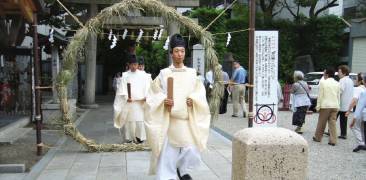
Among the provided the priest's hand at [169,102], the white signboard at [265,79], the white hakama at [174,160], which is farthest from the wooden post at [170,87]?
the white signboard at [265,79]

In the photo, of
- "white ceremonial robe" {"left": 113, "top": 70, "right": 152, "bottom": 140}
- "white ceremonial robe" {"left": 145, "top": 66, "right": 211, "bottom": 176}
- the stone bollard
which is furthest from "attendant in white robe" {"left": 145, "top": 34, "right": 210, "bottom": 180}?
"white ceremonial robe" {"left": 113, "top": 70, "right": 152, "bottom": 140}

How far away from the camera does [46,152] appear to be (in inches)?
350

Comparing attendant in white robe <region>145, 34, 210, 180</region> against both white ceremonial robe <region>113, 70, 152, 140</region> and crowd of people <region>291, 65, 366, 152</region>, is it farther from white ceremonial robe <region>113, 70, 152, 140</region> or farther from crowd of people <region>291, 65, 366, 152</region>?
crowd of people <region>291, 65, 366, 152</region>

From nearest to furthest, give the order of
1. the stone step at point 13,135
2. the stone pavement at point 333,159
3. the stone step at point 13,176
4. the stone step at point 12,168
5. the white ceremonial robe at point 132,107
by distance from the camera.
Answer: the stone step at point 13,176, the stone step at point 12,168, the stone pavement at point 333,159, the white ceremonial robe at point 132,107, the stone step at point 13,135

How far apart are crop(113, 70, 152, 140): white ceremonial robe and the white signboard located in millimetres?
2200

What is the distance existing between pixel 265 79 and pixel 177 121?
413cm

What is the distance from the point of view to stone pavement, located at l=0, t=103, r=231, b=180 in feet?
22.9

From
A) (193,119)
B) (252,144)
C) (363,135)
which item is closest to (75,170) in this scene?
(193,119)

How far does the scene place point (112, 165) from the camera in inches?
305

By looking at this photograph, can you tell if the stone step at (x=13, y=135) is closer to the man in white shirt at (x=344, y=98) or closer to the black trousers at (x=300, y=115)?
the black trousers at (x=300, y=115)

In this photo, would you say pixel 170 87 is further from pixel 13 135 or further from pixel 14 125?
pixel 14 125

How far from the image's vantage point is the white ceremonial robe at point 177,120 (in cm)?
606

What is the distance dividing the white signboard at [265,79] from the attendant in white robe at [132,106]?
2.20 metres

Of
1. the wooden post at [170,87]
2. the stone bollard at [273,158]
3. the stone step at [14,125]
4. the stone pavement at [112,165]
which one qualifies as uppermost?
the wooden post at [170,87]
